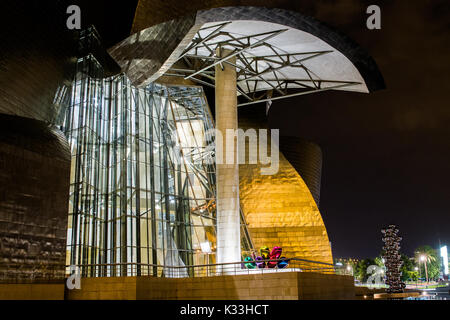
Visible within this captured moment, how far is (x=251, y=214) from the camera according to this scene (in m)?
31.8

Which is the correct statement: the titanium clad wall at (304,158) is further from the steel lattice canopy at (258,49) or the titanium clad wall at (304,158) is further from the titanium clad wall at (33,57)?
the titanium clad wall at (33,57)

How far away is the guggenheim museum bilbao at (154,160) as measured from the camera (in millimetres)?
16938

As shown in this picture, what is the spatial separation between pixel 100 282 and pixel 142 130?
11.3m

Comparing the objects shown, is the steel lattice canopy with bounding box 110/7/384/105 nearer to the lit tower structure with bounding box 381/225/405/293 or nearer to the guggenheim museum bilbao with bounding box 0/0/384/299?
the guggenheim museum bilbao with bounding box 0/0/384/299

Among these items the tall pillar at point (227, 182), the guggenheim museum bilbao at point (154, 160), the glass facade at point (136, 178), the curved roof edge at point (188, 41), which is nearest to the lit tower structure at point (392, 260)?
the guggenheim museum bilbao at point (154, 160)

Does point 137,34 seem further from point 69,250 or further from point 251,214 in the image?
Result: point 251,214

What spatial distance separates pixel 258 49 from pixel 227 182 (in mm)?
8132

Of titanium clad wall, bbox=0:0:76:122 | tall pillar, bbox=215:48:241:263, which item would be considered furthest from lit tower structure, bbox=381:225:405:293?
titanium clad wall, bbox=0:0:76:122

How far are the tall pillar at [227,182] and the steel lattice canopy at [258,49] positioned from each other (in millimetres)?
1174

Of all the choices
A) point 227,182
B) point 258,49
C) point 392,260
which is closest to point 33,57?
point 227,182

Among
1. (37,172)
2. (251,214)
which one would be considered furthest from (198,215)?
(37,172)

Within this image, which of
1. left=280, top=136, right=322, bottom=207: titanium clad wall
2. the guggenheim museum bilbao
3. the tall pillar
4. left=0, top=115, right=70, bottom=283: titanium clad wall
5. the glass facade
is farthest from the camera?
left=280, top=136, right=322, bottom=207: titanium clad wall

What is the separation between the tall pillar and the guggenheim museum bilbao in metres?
0.07

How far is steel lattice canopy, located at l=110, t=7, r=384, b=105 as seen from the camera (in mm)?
19281
